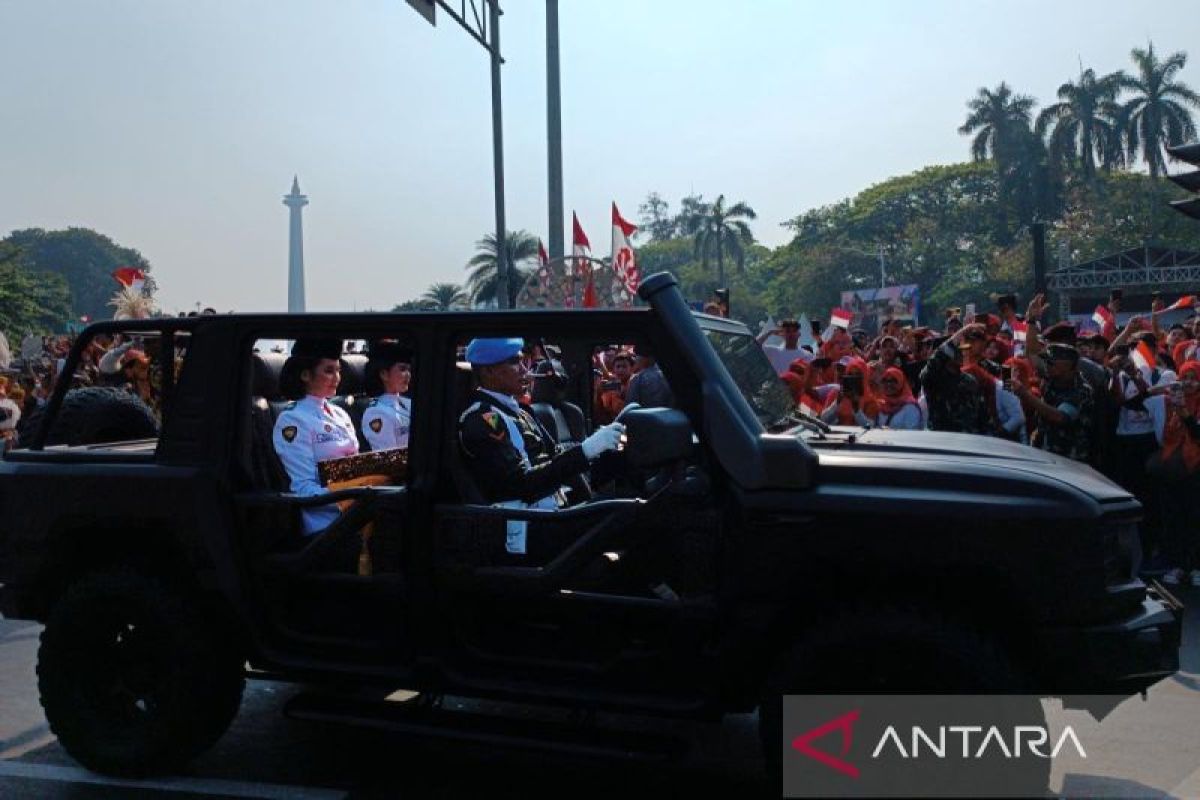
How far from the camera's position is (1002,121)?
222ft

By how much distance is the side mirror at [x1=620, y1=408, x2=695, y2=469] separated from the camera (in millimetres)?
3498

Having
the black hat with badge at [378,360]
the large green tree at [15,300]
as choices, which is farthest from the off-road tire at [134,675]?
the large green tree at [15,300]

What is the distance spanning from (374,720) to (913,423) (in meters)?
5.58

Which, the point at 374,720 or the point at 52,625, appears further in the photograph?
the point at 52,625

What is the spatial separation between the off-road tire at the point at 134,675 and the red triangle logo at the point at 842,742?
2197 mm

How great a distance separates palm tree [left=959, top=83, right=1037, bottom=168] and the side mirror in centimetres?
6950

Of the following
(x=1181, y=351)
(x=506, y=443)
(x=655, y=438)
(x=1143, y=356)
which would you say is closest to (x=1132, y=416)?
(x=1143, y=356)

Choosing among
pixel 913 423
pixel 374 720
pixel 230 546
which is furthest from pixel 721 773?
pixel 913 423

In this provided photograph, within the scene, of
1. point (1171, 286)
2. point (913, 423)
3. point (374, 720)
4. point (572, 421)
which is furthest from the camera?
point (1171, 286)

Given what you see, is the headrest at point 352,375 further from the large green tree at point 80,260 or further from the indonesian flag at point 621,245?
the large green tree at point 80,260

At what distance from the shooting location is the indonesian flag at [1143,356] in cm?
984

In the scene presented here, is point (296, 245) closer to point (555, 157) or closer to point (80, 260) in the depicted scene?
point (555, 157)

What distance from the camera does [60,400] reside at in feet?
15.7

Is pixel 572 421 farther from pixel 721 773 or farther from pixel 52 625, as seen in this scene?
pixel 52 625
